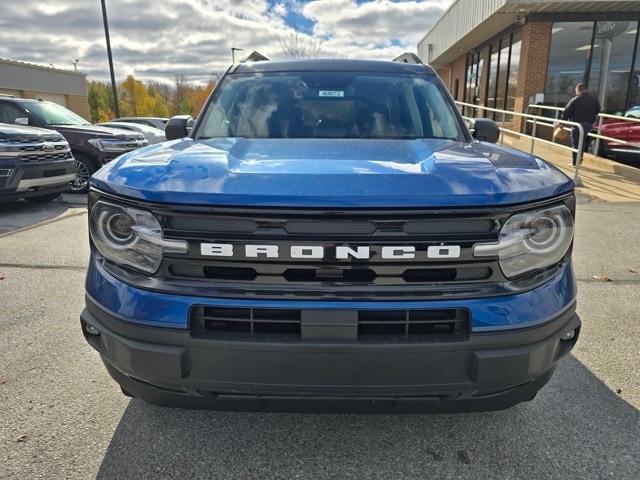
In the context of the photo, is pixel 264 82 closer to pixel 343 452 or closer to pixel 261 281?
pixel 261 281

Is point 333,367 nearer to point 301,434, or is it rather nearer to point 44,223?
point 301,434

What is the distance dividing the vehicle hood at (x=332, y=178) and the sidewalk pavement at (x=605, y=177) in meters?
7.65

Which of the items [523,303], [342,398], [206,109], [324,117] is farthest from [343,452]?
[206,109]

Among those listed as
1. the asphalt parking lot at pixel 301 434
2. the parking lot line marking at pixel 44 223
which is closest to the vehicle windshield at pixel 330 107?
the asphalt parking lot at pixel 301 434

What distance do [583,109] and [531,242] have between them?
10.6 m

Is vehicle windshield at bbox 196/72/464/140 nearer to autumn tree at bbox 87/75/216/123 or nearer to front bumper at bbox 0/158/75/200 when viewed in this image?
front bumper at bbox 0/158/75/200

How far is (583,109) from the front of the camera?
10.7 metres

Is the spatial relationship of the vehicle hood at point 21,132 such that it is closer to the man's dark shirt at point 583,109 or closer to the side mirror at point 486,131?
the side mirror at point 486,131

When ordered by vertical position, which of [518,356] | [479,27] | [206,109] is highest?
[479,27]

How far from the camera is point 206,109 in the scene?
3156 mm

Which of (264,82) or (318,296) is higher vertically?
(264,82)

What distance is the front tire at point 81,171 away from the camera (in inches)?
370

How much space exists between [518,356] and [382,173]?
0.80 m

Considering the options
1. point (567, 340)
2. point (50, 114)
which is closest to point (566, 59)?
point (50, 114)
